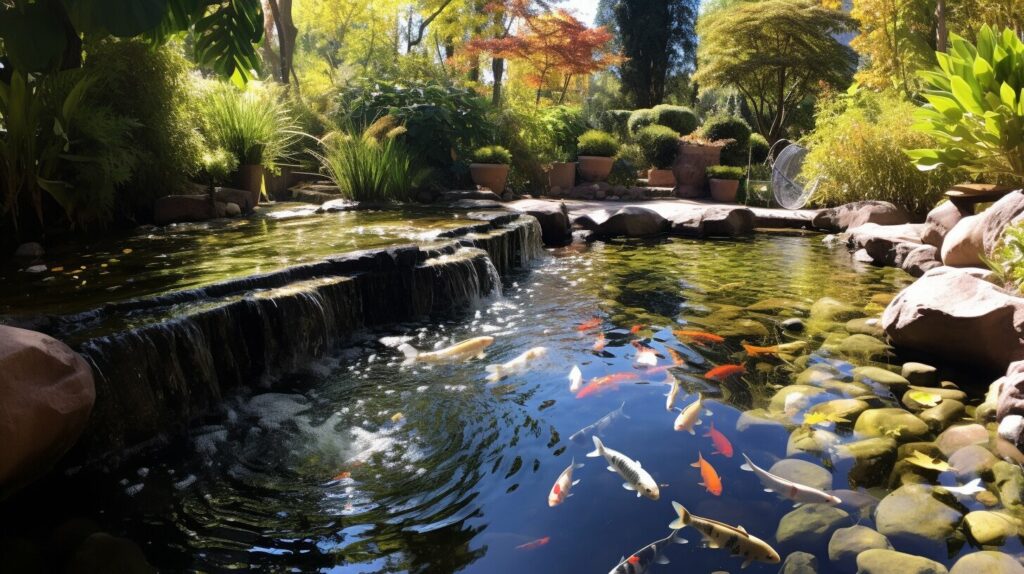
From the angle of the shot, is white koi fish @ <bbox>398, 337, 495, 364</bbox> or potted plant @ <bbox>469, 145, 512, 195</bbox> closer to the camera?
white koi fish @ <bbox>398, 337, 495, 364</bbox>

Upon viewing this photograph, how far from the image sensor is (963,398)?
3498mm

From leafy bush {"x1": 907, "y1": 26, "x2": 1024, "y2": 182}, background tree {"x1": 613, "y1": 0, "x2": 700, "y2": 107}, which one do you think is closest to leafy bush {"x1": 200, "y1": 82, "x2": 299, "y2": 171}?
leafy bush {"x1": 907, "y1": 26, "x2": 1024, "y2": 182}

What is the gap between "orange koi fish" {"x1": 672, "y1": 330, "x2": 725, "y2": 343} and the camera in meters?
4.59

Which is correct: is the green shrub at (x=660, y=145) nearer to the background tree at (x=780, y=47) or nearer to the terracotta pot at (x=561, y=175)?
the terracotta pot at (x=561, y=175)

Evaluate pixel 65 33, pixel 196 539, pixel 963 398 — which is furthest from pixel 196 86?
pixel 963 398

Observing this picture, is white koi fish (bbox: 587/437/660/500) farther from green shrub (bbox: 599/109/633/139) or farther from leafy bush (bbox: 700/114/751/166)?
green shrub (bbox: 599/109/633/139)

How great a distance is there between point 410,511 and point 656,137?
14.0 meters

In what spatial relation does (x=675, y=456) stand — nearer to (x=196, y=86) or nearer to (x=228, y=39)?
(x=228, y=39)

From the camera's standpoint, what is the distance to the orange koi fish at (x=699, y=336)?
459 cm

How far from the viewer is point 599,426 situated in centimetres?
324

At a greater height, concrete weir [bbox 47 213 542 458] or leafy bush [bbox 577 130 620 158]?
leafy bush [bbox 577 130 620 158]

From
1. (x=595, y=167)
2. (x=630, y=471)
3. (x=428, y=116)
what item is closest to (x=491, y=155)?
(x=428, y=116)

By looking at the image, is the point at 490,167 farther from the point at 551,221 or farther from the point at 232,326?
the point at 232,326

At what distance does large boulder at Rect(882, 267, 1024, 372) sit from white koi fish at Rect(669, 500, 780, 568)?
2402 millimetres
